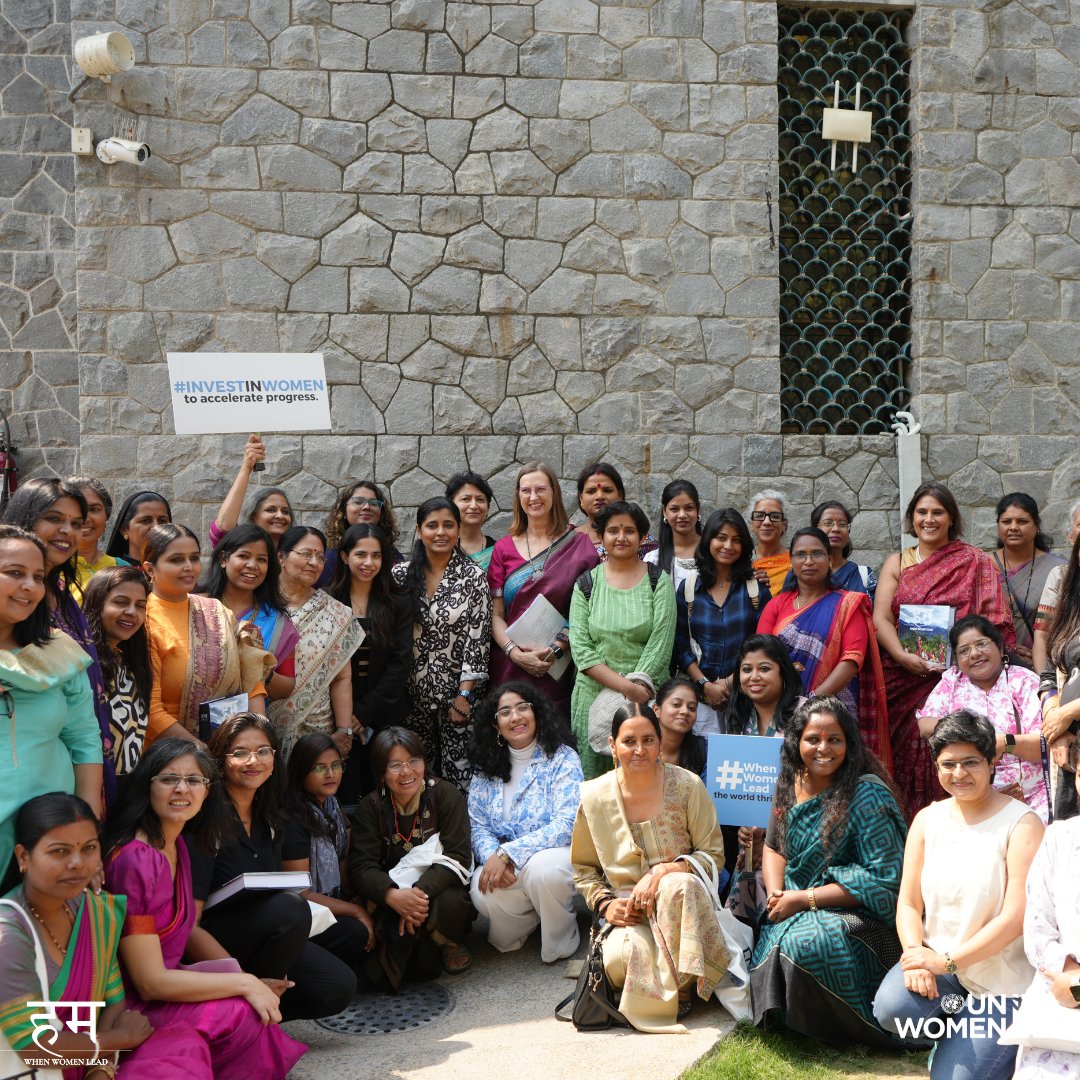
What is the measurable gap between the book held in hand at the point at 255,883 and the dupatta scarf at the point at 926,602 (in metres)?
2.72

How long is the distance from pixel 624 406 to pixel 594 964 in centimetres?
350

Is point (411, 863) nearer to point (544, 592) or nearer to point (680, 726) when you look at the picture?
point (680, 726)

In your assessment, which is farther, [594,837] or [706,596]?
[706,596]

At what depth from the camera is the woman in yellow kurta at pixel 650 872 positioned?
3.73m

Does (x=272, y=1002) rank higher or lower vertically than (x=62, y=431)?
lower

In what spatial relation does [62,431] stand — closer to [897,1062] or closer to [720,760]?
[720,760]

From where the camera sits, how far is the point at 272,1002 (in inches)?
130

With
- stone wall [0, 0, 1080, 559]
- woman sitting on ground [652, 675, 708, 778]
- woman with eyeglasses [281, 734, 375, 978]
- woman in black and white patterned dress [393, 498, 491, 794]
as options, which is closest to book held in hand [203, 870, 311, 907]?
woman with eyeglasses [281, 734, 375, 978]

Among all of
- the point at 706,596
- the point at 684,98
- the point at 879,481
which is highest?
the point at 684,98

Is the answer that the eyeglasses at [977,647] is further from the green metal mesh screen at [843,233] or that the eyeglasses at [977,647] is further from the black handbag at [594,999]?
the green metal mesh screen at [843,233]

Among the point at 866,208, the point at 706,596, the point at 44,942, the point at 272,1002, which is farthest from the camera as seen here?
the point at 866,208

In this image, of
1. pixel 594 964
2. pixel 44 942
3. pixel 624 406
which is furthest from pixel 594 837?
pixel 624 406

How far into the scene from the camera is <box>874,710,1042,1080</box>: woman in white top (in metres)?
3.19

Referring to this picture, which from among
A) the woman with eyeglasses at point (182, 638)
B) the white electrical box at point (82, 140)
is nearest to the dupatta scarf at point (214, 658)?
the woman with eyeglasses at point (182, 638)
